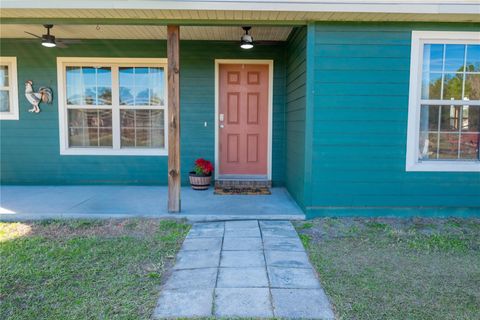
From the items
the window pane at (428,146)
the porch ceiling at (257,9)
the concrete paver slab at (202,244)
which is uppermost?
the porch ceiling at (257,9)

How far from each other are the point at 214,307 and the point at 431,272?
5.74ft

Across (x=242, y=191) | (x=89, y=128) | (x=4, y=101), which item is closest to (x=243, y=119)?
(x=242, y=191)

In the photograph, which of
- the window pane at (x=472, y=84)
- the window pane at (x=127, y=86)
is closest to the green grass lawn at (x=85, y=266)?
the window pane at (x=127, y=86)

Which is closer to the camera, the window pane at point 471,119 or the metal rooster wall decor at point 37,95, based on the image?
the window pane at point 471,119

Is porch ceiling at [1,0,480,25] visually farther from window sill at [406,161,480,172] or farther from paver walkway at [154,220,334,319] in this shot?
paver walkway at [154,220,334,319]

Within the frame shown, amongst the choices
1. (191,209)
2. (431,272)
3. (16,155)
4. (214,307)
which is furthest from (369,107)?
(16,155)

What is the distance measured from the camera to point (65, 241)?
134 inches

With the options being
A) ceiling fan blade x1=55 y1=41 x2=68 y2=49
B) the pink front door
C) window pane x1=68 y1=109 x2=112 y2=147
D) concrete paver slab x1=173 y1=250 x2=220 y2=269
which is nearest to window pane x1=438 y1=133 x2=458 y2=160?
the pink front door

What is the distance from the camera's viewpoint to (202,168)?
545cm

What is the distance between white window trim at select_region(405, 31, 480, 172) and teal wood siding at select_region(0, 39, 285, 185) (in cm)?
208

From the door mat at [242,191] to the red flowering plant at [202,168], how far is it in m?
0.31

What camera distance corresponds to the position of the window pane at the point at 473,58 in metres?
4.12

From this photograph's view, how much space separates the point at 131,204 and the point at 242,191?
1638mm

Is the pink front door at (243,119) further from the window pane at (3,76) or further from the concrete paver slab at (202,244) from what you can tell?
the window pane at (3,76)
